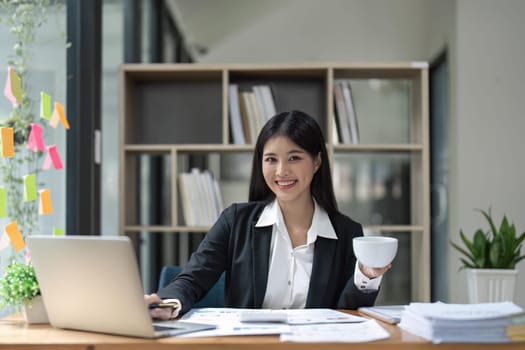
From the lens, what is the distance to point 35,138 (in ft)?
7.42

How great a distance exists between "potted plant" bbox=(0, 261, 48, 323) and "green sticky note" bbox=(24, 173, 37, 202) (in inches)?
15.5

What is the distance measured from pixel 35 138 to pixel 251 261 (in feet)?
2.56

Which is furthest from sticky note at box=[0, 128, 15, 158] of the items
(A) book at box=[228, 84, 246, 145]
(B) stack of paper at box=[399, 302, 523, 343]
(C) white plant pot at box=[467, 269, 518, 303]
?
(C) white plant pot at box=[467, 269, 518, 303]

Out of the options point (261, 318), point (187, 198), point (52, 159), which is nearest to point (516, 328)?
point (261, 318)

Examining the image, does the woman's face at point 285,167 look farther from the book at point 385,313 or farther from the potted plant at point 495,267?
the potted plant at point 495,267

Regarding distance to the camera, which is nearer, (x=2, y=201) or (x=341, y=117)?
(x=2, y=201)

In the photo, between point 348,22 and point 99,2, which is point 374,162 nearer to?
point 348,22

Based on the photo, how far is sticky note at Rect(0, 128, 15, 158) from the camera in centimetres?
200

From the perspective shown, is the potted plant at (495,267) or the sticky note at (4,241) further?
the potted plant at (495,267)

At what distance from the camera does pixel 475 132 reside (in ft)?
13.6

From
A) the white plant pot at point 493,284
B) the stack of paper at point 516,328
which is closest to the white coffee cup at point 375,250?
the stack of paper at point 516,328

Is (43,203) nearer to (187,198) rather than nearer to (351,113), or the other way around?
(187,198)

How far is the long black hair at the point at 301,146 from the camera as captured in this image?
7.22ft

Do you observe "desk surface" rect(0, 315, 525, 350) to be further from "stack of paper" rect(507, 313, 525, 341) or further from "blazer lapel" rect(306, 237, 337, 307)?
"blazer lapel" rect(306, 237, 337, 307)
